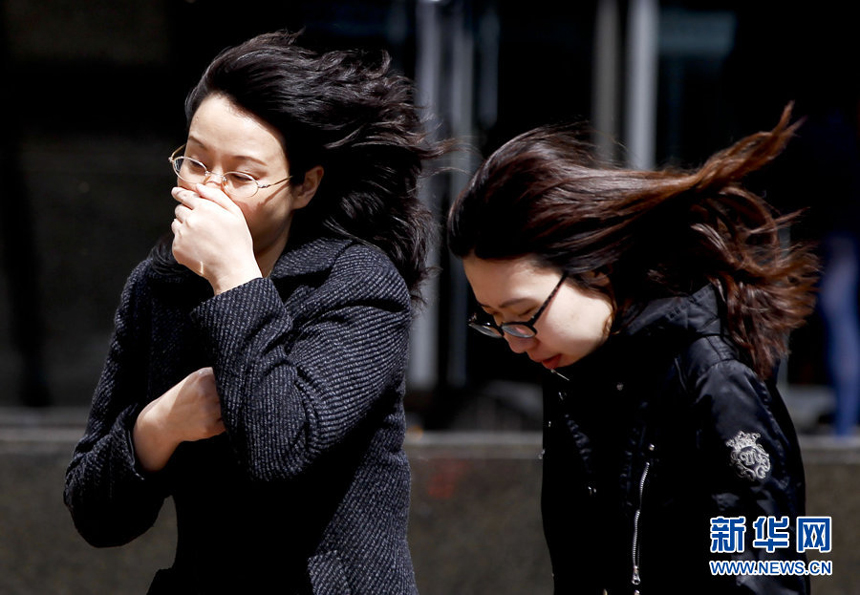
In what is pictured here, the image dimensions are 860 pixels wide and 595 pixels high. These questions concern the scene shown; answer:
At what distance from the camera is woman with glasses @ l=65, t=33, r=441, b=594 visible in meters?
1.83

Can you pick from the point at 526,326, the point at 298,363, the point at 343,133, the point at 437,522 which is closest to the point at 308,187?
the point at 343,133

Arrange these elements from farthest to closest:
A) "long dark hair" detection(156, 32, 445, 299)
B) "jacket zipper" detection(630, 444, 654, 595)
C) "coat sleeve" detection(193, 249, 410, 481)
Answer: "long dark hair" detection(156, 32, 445, 299) → "jacket zipper" detection(630, 444, 654, 595) → "coat sleeve" detection(193, 249, 410, 481)

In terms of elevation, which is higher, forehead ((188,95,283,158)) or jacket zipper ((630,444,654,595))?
forehead ((188,95,283,158))

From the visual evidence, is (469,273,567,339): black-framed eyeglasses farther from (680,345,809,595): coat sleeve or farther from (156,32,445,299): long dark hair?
(680,345,809,595): coat sleeve

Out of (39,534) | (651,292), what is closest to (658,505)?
(651,292)

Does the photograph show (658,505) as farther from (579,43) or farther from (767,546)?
(579,43)

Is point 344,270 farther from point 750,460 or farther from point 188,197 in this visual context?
point 750,460

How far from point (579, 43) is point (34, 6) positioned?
113 inches

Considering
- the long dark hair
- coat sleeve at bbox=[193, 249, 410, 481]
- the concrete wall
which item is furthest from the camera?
the concrete wall

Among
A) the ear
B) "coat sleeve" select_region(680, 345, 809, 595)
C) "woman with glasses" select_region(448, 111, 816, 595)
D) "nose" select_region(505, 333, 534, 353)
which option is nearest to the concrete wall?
"woman with glasses" select_region(448, 111, 816, 595)

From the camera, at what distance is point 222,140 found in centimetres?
196

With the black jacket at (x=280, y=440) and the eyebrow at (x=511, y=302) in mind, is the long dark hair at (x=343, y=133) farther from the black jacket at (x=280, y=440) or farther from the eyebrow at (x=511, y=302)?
the eyebrow at (x=511, y=302)

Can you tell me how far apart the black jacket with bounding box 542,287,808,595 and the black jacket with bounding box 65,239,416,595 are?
34 centimetres

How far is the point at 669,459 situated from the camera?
6.26ft
